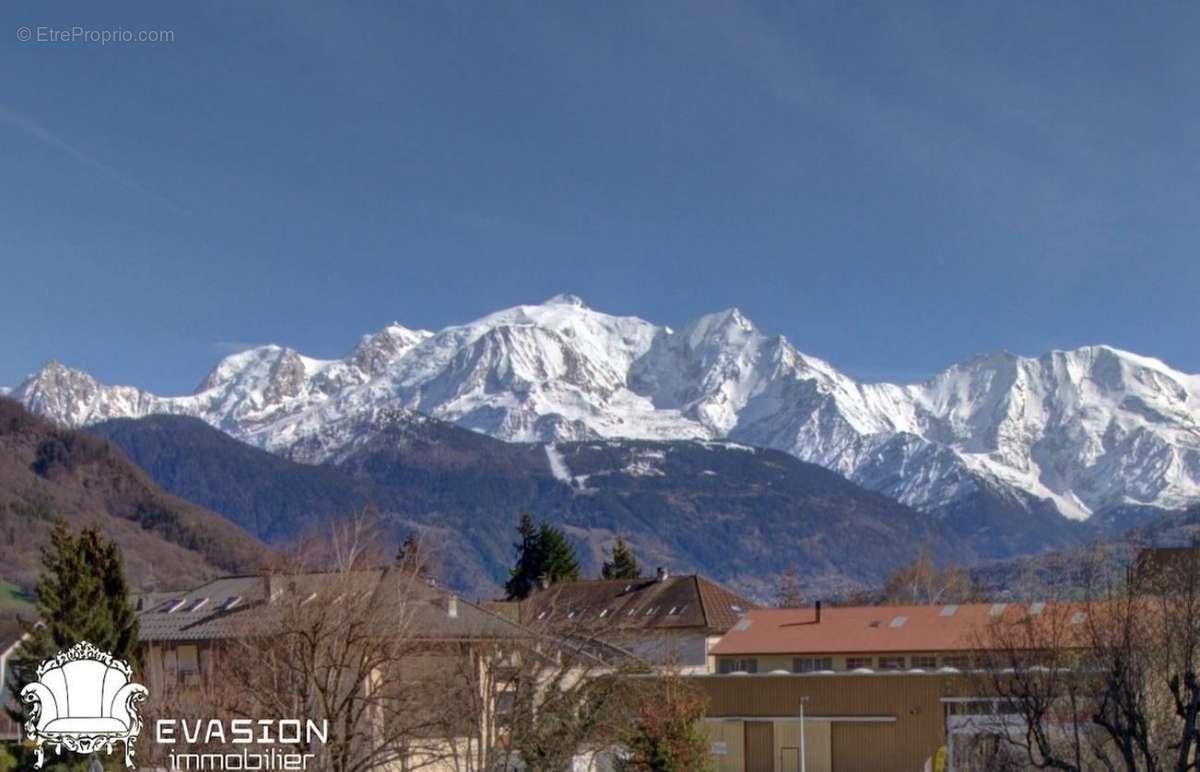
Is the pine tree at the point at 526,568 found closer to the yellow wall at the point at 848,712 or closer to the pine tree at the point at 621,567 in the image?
the pine tree at the point at 621,567

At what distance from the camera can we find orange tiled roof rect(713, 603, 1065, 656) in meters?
76.1

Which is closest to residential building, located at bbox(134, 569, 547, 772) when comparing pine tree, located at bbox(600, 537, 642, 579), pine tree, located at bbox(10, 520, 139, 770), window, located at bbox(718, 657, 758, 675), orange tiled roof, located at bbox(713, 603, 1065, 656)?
pine tree, located at bbox(10, 520, 139, 770)

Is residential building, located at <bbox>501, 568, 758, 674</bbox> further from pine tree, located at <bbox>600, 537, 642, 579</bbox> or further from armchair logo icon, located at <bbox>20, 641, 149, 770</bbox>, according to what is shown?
armchair logo icon, located at <bbox>20, 641, 149, 770</bbox>

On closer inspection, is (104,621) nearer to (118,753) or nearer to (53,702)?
(118,753)

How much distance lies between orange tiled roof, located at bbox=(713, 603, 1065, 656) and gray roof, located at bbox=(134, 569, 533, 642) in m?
22.3

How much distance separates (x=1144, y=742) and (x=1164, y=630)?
435cm

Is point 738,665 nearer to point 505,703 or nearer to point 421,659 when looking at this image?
point 505,703

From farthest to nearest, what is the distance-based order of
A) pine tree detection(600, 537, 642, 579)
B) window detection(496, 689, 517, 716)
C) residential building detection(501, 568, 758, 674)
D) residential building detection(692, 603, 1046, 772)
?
pine tree detection(600, 537, 642, 579) → residential building detection(501, 568, 758, 674) → residential building detection(692, 603, 1046, 772) → window detection(496, 689, 517, 716)

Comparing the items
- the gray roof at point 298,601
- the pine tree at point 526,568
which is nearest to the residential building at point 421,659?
the gray roof at point 298,601

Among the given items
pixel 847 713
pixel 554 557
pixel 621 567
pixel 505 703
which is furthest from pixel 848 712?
pixel 554 557

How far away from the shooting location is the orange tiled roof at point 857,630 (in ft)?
250

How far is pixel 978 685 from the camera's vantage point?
47.1 meters

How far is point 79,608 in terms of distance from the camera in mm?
51500

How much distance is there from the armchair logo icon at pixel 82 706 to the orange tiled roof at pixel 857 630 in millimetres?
43298
